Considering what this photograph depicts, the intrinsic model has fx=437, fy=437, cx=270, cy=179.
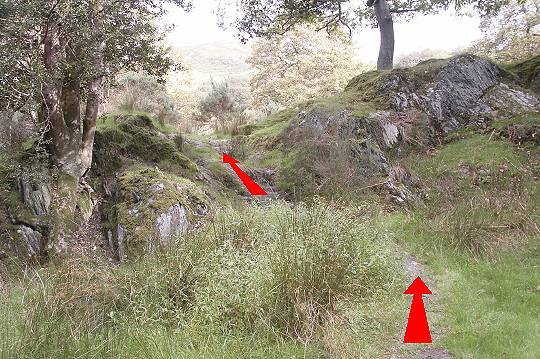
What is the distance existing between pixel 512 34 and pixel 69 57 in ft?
57.3

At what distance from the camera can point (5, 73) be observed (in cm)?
541

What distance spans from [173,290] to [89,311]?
0.75 meters

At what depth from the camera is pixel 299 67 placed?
26234 mm

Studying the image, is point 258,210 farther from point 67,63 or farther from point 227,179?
point 67,63

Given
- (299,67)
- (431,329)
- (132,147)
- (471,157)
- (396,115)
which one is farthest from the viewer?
(299,67)

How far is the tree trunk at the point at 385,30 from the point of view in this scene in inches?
538

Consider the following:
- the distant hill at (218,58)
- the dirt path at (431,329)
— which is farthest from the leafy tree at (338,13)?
the distant hill at (218,58)

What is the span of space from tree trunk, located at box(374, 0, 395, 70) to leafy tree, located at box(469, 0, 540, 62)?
4382 mm

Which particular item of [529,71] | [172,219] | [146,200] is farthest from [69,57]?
[529,71]

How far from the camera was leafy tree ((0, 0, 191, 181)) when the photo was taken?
5422mm

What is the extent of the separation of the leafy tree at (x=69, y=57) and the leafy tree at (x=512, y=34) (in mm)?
13202

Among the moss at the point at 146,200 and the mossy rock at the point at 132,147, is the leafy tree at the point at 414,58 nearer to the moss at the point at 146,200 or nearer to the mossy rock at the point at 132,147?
the mossy rock at the point at 132,147

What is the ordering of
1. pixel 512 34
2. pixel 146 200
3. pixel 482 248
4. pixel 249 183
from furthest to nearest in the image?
1. pixel 512 34
2. pixel 249 183
3. pixel 146 200
4. pixel 482 248

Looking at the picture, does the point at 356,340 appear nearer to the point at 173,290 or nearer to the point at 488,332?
the point at 488,332
